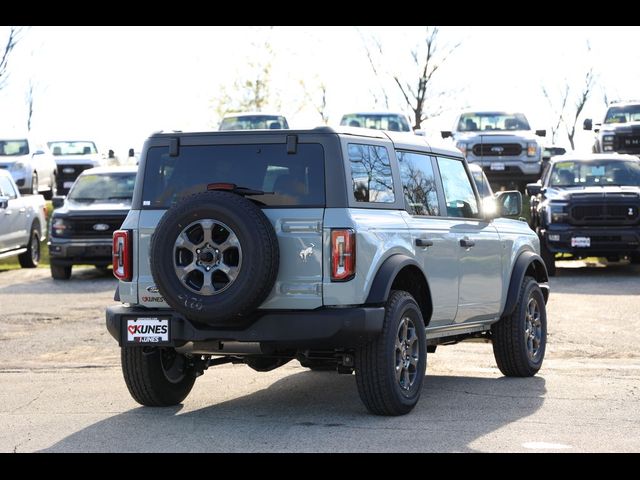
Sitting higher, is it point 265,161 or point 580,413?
point 265,161

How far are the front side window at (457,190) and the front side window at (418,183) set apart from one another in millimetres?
264

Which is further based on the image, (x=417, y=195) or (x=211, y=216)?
(x=417, y=195)

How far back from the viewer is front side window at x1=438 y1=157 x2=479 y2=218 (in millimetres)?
10250

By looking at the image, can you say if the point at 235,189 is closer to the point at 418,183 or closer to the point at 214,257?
the point at 214,257

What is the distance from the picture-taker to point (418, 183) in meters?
9.69

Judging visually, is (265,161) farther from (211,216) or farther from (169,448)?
(169,448)

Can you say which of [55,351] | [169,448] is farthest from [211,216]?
[55,351]

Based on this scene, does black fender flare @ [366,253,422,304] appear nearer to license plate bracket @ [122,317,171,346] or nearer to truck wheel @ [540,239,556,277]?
license plate bracket @ [122,317,171,346]

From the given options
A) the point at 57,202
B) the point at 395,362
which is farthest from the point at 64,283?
the point at 395,362

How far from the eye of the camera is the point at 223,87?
60500 mm

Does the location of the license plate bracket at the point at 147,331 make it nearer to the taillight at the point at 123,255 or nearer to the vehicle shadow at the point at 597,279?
the taillight at the point at 123,255

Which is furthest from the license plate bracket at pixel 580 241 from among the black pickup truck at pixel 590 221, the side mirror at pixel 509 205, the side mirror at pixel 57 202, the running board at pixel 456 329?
the running board at pixel 456 329

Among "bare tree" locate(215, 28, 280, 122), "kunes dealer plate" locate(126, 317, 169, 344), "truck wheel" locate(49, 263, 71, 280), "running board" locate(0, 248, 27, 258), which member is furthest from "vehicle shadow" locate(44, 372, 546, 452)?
"bare tree" locate(215, 28, 280, 122)
